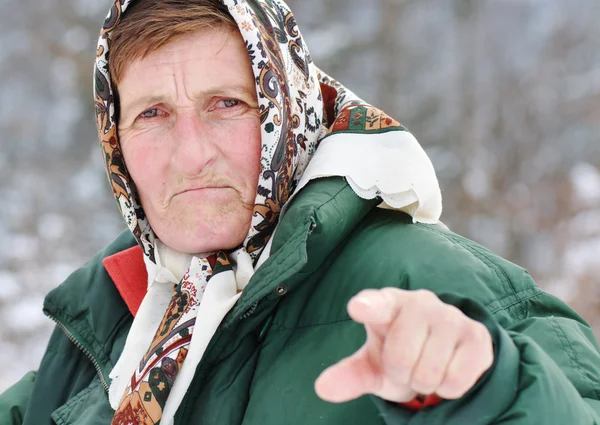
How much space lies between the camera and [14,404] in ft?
6.79

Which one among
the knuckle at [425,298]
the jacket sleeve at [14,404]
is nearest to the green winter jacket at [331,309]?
the knuckle at [425,298]

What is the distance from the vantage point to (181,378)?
1446 millimetres

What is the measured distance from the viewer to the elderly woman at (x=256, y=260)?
47.0 inches

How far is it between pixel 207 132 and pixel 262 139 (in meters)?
0.13

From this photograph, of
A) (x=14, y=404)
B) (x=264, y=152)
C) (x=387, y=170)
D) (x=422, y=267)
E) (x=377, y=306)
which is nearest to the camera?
(x=377, y=306)

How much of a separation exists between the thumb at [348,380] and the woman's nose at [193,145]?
2.82 feet

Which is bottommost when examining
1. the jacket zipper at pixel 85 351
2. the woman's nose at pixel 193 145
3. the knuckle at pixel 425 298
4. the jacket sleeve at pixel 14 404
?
the jacket sleeve at pixel 14 404

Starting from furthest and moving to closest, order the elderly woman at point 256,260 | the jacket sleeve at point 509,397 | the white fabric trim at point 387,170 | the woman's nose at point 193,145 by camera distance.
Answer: the woman's nose at point 193,145 < the white fabric trim at point 387,170 < the elderly woman at point 256,260 < the jacket sleeve at point 509,397

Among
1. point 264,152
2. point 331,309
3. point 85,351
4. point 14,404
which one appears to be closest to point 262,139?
point 264,152

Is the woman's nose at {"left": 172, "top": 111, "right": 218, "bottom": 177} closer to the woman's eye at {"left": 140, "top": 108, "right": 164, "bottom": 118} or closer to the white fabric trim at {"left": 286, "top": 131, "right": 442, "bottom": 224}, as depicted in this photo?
the woman's eye at {"left": 140, "top": 108, "right": 164, "bottom": 118}

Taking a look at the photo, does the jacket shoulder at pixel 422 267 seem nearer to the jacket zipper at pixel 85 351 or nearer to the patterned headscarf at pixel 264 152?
the patterned headscarf at pixel 264 152

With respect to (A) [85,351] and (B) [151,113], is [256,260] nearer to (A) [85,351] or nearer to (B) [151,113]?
(B) [151,113]

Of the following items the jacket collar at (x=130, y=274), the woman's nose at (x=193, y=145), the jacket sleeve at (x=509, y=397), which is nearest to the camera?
the jacket sleeve at (x=509, y=397)

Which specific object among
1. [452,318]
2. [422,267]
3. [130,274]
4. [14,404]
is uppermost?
[452,318]
